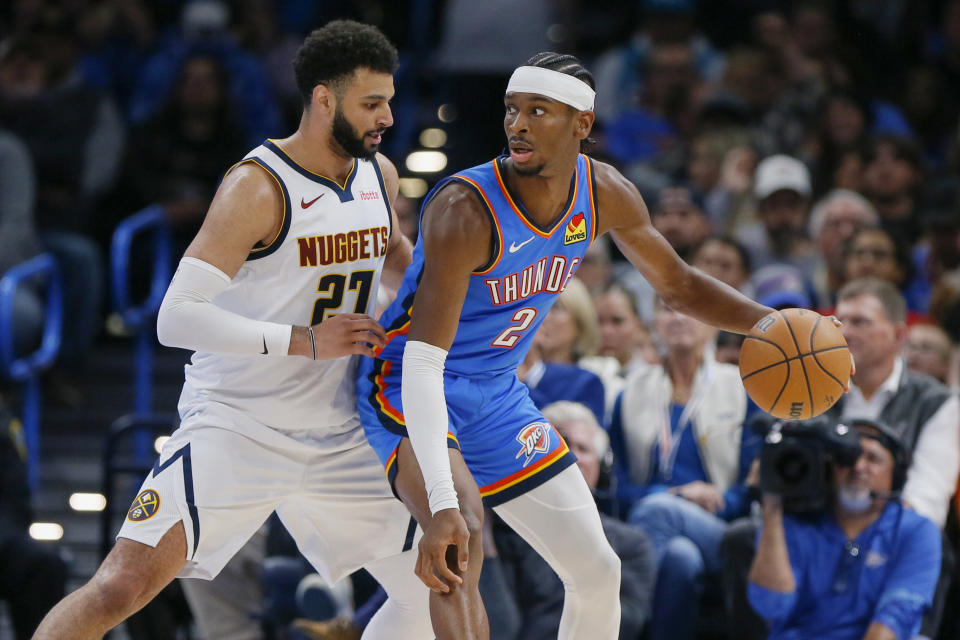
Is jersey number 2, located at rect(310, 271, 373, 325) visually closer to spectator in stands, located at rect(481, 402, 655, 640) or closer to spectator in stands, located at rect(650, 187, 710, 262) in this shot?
spectator in stands, located at rect(481, 402, 655, 640)

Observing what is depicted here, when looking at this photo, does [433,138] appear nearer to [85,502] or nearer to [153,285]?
[153,285]

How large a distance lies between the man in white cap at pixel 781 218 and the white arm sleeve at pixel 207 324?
4.64 m

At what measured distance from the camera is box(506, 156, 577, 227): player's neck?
389 centimetres

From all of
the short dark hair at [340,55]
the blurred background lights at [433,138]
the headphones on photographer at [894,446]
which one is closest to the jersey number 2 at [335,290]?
the short dark hair at [340,55]

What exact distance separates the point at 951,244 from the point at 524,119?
451cm

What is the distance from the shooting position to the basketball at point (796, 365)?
160 inches

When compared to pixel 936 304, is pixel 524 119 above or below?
above

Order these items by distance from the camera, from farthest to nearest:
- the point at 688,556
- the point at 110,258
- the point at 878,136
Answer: the point at 110,258
the point at 878,136
the point at 688,556

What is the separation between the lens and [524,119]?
3861mm

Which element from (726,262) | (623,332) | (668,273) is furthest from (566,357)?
(668,273)

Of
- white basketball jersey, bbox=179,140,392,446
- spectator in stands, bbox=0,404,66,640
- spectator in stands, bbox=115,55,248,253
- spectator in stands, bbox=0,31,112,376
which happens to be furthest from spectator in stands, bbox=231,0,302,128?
white basketball jersey, bbox=179,140,392,446

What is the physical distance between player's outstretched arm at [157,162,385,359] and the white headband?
859 millimetres

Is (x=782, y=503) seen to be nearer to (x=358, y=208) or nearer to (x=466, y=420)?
(x=466, y=420)

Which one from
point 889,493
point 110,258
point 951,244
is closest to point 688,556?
point 889,493
